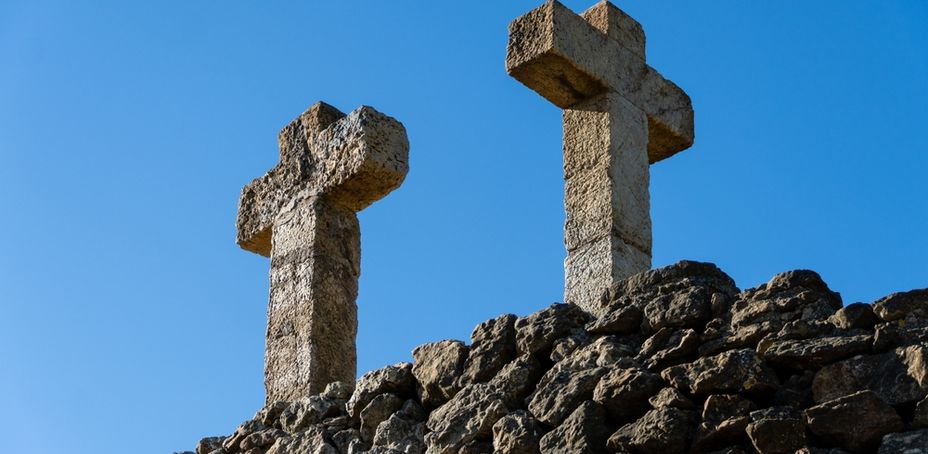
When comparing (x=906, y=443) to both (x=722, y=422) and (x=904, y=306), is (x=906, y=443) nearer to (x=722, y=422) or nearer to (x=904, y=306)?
(x=904, y=306)

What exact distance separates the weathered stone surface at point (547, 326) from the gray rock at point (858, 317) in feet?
4.40

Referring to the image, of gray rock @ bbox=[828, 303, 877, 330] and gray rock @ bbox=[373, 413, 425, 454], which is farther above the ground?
gray rock @ bbox=[373, 413, 425, 454]

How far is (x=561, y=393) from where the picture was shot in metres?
6.29

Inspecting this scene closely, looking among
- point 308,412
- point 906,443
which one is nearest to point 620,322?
point 906,443

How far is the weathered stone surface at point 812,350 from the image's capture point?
558 cm

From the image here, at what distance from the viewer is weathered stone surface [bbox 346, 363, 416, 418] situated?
23.7ft

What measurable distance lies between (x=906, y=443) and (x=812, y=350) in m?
0.55

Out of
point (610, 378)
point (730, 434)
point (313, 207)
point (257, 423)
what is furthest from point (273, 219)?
point (730, 434)

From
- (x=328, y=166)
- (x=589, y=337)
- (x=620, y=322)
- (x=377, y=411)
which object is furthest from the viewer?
(x=328, y=166)

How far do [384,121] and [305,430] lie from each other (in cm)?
212

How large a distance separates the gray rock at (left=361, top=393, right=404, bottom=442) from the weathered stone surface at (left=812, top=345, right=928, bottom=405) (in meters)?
2.27

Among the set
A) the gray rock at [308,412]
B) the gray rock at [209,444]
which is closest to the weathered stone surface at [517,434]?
the gray rock at [308,412]

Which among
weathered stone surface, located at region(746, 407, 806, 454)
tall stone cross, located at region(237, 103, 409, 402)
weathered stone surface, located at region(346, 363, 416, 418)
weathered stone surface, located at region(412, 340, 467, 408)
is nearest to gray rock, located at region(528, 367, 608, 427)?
weathered stone surface, located at region(412, 340, 467, 408)

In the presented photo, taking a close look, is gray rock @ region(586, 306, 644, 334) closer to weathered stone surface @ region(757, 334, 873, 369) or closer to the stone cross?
weathered stone surface @ region(757, 334, 873, 369)
